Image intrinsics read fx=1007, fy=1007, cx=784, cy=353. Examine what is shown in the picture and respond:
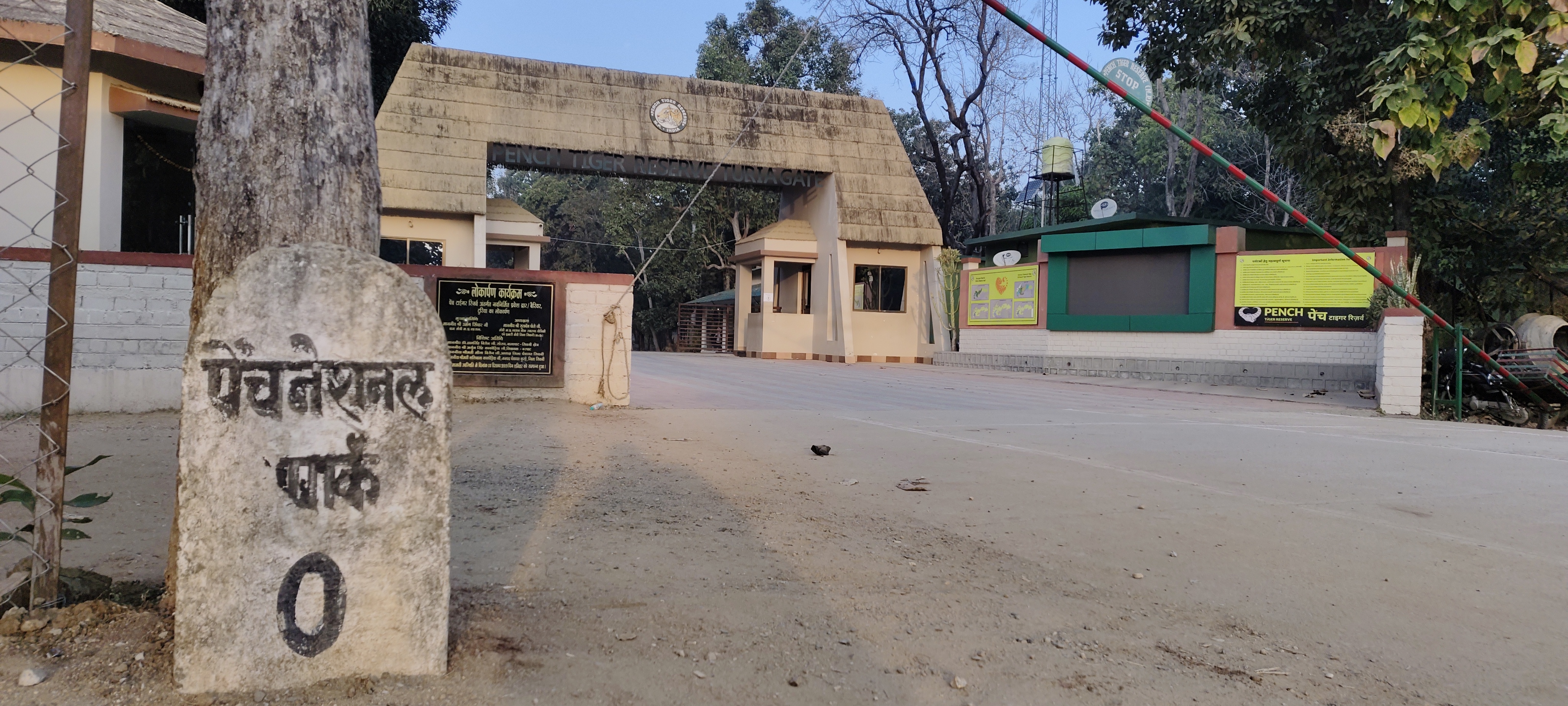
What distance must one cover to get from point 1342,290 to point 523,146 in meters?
17.4

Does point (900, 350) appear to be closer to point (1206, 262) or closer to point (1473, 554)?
point (1206, 262)

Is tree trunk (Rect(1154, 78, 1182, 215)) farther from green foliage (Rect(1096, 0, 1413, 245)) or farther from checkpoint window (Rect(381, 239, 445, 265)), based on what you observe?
checkpoint window (Rect(381, 239, 445, 265))

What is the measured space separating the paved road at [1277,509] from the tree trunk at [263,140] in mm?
3308

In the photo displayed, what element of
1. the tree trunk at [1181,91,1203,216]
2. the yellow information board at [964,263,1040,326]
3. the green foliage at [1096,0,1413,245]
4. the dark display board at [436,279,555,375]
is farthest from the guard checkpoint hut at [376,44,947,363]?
the dark display board at [436,279,555,375]

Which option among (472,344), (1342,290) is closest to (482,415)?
A: (472,344)

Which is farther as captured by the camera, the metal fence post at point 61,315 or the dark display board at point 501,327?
the dark display board at point 501,327

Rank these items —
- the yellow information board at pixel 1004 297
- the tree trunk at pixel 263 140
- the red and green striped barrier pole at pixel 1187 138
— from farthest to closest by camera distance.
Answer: the yellow information board at pixel 1004 297, the red and green striped barrier pole at pixel 1187 138, the tree trunk at pixel 263 140

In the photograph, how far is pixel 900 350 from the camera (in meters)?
28.2

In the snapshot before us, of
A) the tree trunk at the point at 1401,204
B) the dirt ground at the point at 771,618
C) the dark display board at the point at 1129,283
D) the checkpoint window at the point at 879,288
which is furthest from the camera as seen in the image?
the checkpoint window at the point at 879,288

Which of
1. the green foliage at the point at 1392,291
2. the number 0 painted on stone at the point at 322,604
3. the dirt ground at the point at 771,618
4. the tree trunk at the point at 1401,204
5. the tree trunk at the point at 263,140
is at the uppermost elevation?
the tree trunk at the point at 1401,204

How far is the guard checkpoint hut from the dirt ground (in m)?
16.5

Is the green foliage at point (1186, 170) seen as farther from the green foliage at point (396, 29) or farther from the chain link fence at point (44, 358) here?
the chain link fence at point (44, 358)

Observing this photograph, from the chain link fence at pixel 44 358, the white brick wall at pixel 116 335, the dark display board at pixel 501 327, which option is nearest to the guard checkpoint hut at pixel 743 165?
the dark display board at pixel 501 327

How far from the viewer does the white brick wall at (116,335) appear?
30.1 ft
